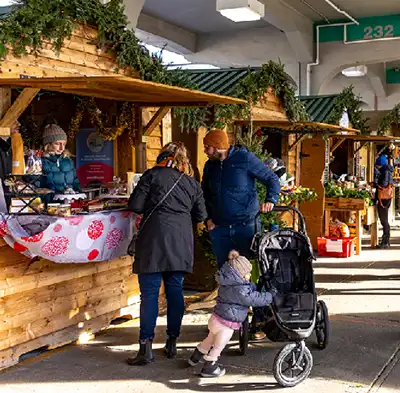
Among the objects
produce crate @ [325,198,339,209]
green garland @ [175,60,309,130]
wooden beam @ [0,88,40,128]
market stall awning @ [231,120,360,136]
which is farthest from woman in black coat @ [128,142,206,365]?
produce crate @ [325,198,339,209]

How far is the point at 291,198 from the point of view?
953 cm

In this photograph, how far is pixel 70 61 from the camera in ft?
20.1

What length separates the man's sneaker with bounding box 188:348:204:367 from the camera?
502cm

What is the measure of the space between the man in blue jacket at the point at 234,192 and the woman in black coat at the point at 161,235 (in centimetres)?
57

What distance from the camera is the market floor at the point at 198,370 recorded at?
470 cm

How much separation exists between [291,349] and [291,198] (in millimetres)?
5031

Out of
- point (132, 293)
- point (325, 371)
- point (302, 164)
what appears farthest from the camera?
point (302, 164)

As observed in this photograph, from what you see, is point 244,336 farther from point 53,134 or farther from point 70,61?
point 70,61

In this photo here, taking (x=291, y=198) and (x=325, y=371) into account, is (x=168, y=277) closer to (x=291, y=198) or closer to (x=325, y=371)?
(x=325, y=371)

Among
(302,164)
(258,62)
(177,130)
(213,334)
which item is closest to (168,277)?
(213,334)

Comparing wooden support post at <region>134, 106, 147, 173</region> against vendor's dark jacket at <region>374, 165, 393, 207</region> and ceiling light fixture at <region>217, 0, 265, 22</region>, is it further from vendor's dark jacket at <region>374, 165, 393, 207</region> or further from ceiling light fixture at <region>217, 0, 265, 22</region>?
vendor's dark jacket at <region>374, 165, 393, 207</region>

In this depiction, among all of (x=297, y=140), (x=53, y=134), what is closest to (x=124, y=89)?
(x=53, y=134)

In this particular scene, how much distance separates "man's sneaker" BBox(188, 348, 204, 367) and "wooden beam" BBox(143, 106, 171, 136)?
282 centimetres

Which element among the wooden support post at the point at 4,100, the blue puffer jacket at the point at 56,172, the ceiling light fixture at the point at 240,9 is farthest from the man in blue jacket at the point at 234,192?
the ceiling light fixture at the point at 240,9
